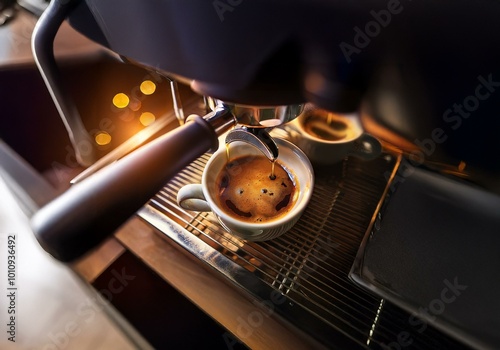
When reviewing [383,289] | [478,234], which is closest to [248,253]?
[383,289]

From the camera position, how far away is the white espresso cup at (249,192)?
0.35 metres

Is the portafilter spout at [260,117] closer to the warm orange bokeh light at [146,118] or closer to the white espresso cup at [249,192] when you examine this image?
the white espresso cup at [249,192]

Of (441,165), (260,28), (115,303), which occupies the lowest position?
(115,303)

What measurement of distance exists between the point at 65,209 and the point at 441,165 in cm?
23

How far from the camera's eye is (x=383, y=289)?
1.11 ft

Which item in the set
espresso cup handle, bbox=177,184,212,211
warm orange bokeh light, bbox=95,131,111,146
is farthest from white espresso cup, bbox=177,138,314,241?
warm orange bokeh light, bbox=95,131,111,146

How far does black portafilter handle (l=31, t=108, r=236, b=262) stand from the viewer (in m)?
0.20

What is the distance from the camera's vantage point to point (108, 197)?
0.69 ft

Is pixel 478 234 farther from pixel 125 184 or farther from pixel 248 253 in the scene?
pixel 125 184

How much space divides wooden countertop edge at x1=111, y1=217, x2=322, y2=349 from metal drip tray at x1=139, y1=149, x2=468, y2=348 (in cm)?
2

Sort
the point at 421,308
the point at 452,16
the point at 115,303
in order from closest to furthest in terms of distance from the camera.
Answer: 1. the point at 452,16
2. the point at 421,308
3. the point at 115,303

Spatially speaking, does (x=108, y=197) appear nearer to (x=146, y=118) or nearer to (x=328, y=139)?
(x=328, y=139)

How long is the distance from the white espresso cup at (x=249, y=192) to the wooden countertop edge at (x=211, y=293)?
0.06 m

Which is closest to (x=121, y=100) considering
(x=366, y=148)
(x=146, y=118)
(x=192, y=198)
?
(x=146, y=118)
